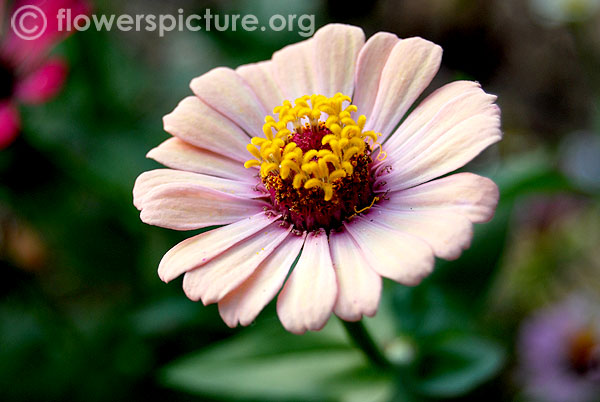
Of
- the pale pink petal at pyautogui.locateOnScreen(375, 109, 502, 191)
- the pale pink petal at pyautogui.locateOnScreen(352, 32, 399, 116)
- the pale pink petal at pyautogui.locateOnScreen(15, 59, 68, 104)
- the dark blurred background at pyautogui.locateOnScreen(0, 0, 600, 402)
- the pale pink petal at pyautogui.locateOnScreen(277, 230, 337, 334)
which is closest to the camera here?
the pale pink petal at pyautogui.locateOnScreen(277, 230, 337, 334)

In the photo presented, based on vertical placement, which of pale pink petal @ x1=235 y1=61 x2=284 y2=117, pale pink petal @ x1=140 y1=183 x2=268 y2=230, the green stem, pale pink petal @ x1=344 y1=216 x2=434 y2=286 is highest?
pale pink petal @ x1=235 y1=61 x2=284 y2=117

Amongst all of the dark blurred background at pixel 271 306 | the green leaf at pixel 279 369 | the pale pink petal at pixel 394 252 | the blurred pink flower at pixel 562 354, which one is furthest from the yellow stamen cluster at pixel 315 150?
the blurred pink flower at pixel 562 354

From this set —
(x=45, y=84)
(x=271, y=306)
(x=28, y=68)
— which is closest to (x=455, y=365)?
(x=271, y=306)

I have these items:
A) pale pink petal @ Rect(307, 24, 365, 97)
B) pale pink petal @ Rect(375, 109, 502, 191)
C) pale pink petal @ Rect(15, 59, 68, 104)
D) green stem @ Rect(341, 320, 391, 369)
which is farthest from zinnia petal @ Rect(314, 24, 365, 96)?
pale pink petal @ Rect(15, 59, 68, 104)

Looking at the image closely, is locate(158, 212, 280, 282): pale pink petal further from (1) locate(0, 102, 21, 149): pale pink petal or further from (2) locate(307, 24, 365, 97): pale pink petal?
(1) locate(0, 102, 21, 149): pale pink petal

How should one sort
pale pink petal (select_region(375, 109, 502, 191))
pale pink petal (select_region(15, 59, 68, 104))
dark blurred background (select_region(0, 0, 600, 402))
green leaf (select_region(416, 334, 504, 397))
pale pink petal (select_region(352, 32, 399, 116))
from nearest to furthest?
pale pink petal (select_region(375, 109, 502, 191)) → pale pink petal (select_region(352, 32, 399, 116)) → green leaf (select_region(416, 334, 504, 397)) → dark blurred background (select_region(0, 0, 600, 402)) → pale pink petal (select_region(15, 59, 68, 104))

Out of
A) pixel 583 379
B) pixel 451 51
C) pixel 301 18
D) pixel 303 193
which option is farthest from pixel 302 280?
pixel 451 51

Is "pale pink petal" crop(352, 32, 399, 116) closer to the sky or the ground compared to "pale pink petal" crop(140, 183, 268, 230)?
closer to the sky
